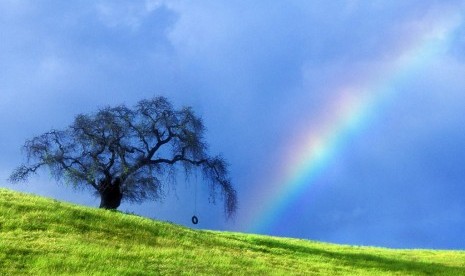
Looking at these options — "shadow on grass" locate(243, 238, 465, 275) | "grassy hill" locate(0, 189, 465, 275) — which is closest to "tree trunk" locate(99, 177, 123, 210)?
"grassy hill" locate(0, 189, 465, 275)

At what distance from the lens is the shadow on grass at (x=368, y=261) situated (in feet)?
111

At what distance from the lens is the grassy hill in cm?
2108

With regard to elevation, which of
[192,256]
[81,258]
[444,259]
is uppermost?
[444,259]

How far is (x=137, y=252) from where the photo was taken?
80.1 feet

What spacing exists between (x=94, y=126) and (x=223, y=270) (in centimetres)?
2532

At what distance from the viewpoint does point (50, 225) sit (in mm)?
27188

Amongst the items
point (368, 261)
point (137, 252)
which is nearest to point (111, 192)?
point (368, 261)

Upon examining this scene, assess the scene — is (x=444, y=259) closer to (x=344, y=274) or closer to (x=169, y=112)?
(x=344, y=274)

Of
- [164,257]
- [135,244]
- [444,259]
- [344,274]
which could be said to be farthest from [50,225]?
[444,259]

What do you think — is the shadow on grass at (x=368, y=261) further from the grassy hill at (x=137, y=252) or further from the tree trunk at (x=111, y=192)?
the tree trunk at (x=111, y=192)

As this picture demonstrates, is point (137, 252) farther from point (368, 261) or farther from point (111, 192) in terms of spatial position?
point (111, 192)

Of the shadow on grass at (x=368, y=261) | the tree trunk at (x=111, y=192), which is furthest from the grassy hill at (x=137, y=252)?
the tree trunk at (x=111, y=192)

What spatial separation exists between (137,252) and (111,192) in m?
21.7

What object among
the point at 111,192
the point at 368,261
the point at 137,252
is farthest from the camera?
the point at 111,192
